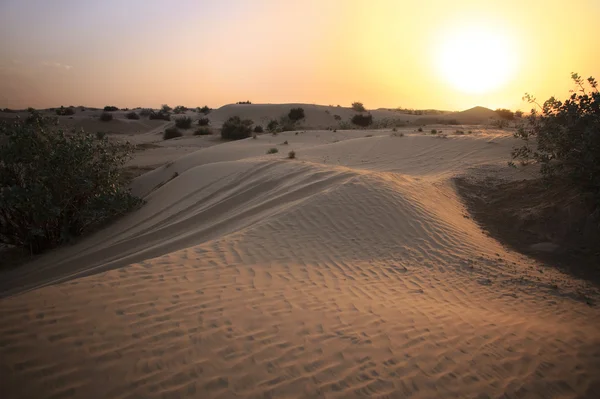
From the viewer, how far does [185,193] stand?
1030 cm

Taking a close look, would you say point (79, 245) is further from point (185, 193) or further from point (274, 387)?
point (274, 387)

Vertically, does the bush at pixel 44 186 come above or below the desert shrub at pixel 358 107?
below

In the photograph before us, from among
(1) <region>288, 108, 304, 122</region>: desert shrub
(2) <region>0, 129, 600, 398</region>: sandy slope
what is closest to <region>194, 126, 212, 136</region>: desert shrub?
(1) <region>288, 108, 304, 122</region>: desert shrub

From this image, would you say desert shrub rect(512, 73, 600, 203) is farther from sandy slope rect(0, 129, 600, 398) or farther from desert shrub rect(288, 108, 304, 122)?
desert shrub rect(288, 108, 304, 122)

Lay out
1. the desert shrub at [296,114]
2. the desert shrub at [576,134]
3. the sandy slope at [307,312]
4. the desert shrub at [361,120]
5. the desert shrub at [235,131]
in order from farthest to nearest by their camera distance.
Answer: the desert shrub at [296,114] → the desert shrub at [361,120] → the desert shrub at [235,131] → the desert shrub at [576,134] → the sandy slope at [307,312]

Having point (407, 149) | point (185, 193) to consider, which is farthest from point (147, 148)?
point (407, 149)

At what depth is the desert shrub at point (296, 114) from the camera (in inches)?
1321

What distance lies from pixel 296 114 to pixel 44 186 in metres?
27.9

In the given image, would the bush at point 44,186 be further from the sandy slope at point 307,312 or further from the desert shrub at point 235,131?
the desert shrub at point 235,131

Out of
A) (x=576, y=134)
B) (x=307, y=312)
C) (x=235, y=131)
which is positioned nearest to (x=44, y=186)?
(x=307, y=312)

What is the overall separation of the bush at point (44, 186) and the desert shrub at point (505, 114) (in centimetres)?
3427

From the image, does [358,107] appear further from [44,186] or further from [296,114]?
[44,186]

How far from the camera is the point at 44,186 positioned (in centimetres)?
771

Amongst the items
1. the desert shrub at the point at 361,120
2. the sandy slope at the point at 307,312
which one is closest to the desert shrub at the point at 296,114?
the desert shrub at the point at 361,120
